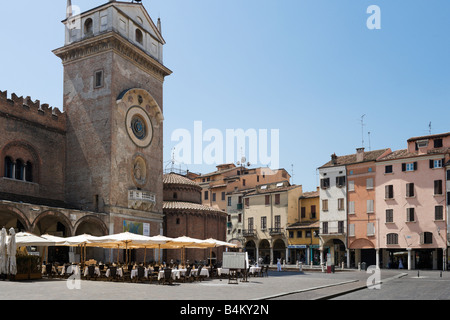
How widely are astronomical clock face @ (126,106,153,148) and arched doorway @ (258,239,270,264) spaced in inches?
1113

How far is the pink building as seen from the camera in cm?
4950

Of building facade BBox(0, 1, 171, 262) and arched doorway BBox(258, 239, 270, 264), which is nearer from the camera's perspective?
building facade BBox(0, 1, 171, 262)

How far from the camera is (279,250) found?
65.2 meters

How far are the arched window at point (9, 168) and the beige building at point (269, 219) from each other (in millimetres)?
35523

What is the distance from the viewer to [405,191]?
52.0m

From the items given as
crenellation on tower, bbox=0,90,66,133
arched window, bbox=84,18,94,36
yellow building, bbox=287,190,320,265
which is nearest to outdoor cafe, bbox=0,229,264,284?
crenellation on tower, bbox=0,90,66,133

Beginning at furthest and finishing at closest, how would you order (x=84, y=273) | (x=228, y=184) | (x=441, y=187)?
(x=228, y=184) → (x=441, y=187) → (x=84, y=273)

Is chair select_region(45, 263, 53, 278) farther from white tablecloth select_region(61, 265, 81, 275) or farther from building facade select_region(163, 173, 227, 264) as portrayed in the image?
building facade select_region(163, 173, 227, 264)

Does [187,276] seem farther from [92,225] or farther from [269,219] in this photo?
[269,219]

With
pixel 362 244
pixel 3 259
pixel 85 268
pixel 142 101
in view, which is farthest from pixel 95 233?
pixel 362 244

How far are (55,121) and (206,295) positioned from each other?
87.4ft

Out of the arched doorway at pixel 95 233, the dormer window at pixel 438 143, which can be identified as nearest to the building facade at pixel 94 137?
the arched doorway at pixel 95 233
